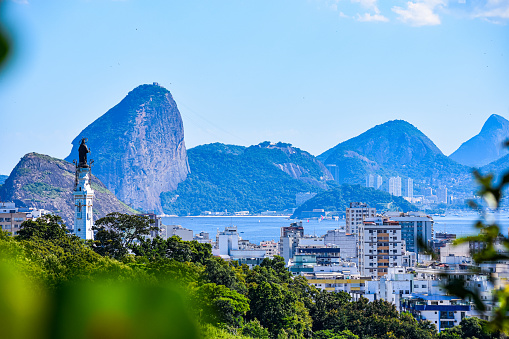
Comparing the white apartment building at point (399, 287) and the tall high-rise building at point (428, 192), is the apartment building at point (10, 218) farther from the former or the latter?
the tall high-rise building at point (428, 192)

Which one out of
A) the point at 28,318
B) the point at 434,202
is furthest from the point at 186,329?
the point at 434,202

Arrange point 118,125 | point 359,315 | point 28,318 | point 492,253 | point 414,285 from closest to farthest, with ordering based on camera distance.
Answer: point 28,318
point 492,253
point 359,315
point 414,285
point 118,125

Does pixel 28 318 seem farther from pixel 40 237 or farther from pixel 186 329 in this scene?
pixel 40 237

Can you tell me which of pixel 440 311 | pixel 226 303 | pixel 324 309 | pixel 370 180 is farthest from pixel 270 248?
pixel 370 180

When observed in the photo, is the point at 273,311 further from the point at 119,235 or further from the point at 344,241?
the point at 344,241

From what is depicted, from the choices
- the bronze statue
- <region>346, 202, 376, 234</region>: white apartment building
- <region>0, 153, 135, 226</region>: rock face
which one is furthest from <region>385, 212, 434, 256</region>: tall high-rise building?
<region>0, 153, 135, 226</region>: rock face

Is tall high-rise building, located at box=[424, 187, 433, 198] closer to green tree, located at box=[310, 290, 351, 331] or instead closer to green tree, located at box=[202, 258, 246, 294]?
green tree, located at box=[310, 290, 351, 331]

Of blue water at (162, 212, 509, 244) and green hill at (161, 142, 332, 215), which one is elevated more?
green hill at (161, 142, 332, 215)

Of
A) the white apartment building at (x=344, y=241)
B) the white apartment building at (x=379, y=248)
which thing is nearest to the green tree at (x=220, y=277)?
the white apartment building at (x=379, y=248)
